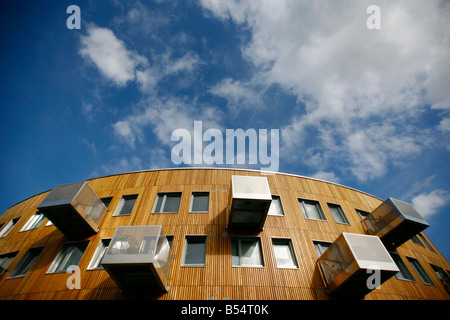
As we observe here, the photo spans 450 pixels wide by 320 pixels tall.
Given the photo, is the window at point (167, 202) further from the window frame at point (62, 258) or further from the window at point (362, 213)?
the window at point (362, 213)

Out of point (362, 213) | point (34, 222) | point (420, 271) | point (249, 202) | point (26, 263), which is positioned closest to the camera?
point (249, 202)

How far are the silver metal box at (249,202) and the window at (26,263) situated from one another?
12.2 metres

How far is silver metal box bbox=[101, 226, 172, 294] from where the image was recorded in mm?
8188

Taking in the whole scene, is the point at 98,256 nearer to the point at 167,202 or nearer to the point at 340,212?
the point at 167,202

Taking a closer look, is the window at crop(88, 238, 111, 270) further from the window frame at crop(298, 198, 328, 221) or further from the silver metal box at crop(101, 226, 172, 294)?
the window frame at crop(298, 198, 328, 221)

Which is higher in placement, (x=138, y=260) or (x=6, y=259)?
(x=6, y=259)

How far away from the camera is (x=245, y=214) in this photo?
1138 centimetres

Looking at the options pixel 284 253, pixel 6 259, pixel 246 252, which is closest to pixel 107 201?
pixel 6 259

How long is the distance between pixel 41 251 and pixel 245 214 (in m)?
12.7

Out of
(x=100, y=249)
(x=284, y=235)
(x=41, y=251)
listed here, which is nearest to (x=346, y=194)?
(x=284, y=235)

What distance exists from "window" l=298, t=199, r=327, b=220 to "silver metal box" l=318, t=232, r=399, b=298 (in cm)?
362

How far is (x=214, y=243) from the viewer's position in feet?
37.0

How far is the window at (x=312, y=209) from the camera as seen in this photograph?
13.7m

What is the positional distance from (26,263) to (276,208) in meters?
15.9
